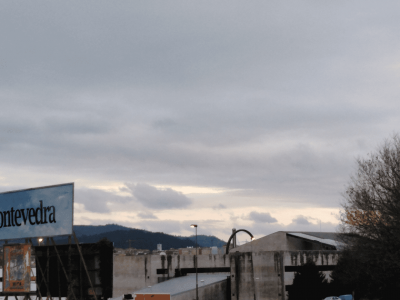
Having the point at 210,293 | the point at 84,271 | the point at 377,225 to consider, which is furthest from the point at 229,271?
the point at 84,271

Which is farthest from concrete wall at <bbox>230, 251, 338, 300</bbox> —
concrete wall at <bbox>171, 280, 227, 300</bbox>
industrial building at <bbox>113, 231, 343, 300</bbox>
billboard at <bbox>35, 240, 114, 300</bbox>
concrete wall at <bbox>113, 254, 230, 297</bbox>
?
billboard at <bbox>35, 240, 114, 300</bbox>

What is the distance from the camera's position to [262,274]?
69.8m

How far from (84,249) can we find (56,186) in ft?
13.1

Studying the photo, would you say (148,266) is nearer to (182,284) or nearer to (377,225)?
(182,284)

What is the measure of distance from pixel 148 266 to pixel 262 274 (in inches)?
798

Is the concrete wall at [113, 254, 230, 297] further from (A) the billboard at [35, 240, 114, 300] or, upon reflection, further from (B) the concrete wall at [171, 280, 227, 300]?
(A) the billboard at [35, 240, 114, 300]

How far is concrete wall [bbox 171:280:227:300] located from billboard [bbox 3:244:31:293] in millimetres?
34064

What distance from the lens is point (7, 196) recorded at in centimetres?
2838

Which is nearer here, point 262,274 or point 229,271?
point 262,274

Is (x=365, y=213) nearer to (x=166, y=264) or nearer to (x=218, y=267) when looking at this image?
(x=218, y=267)

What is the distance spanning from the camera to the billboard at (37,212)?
2552cm

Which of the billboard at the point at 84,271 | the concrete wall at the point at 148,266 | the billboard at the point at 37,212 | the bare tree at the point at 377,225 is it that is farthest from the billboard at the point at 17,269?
the concrete wall at the point at 148,266

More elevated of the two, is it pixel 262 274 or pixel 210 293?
pixel 262 274

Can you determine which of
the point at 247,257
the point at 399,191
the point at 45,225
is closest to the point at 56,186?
the point at 45,225
